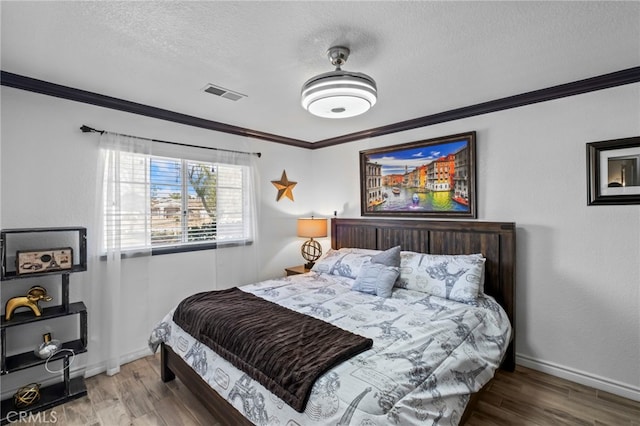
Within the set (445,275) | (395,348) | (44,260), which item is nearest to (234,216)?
(44,260)

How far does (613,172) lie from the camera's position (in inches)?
92.6

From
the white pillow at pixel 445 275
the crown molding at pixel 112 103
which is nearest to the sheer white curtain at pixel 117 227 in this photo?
the crown molding at pixel 112 103

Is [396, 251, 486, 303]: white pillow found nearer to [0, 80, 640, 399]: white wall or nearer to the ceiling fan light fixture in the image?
[0, 80, 640, 399]: white wall

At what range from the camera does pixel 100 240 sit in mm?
2697

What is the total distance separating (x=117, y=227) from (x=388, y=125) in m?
3.06

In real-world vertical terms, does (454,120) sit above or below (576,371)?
above

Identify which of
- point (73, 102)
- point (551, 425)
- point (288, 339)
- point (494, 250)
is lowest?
point (551, 425)

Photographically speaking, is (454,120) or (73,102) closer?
(73,102)

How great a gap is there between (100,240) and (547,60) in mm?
3816

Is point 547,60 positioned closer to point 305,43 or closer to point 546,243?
point 546,243

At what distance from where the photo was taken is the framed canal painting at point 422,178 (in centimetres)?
310

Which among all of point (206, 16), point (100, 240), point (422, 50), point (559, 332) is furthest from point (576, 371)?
point (100, 240)

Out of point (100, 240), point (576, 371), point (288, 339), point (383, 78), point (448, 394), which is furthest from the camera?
point (100, 240)

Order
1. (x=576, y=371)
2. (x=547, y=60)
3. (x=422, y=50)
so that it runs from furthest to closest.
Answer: (x=576, y=371) → (x=547, y=60) → (x=422, y=50)
